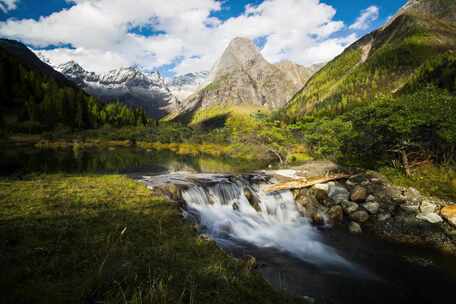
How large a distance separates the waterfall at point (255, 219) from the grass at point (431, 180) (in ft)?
31.5

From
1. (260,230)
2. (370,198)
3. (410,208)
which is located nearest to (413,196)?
(410,208)

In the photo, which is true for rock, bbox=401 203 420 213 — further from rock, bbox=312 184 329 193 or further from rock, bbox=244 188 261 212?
rock, bbox=244 188 261 212

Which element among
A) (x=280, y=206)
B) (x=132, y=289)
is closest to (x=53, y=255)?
(x=132, y=289)

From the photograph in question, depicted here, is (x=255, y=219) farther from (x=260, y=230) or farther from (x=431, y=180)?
(x=431, y=180)

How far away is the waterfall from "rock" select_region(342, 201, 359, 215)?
348 centimetres

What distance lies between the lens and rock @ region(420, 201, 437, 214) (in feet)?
58.5

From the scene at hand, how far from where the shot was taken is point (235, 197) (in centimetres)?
2364

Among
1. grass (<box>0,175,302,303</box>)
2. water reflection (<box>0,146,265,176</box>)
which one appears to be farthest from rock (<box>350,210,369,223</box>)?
water reflection (<box>0,146,265,176</box>)

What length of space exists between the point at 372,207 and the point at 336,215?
2.87 metres

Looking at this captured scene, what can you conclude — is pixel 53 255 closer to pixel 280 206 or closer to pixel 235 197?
pixel 235 197

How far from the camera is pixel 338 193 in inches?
902

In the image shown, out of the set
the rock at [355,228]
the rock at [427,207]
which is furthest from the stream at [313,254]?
the rock at [427,207]

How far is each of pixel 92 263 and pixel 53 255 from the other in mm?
1399

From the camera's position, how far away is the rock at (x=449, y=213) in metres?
16.3
